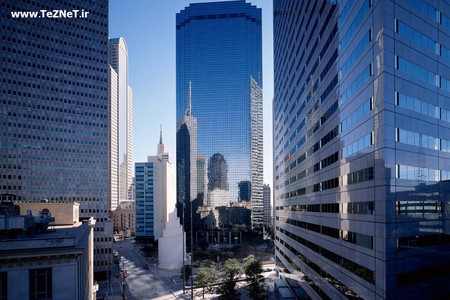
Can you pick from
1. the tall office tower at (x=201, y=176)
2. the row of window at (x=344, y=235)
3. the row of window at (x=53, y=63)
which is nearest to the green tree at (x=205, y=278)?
the row of window at (x=344, y=235)

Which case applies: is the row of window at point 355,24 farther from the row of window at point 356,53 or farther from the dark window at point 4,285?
the dark window at point 4,285

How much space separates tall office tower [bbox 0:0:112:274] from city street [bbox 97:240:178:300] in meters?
10.7

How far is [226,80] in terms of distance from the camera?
16462cm

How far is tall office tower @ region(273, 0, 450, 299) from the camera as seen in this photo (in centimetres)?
2669

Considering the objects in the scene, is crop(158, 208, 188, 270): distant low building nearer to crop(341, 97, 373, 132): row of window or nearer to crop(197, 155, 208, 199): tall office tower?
crop(197, 155, 208, 199): tall office tower

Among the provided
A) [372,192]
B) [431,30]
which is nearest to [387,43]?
[431,30]

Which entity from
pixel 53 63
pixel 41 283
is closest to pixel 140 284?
pixel 41 283

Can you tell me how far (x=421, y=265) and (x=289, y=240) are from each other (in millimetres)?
38247

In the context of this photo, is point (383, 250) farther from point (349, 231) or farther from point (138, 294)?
point (138, 294)

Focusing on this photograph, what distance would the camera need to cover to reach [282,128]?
81.0 meters

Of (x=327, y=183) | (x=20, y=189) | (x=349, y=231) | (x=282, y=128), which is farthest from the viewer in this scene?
(x=20, y=189)

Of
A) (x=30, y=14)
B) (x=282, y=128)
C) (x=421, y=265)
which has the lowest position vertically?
(x=421, y=265)

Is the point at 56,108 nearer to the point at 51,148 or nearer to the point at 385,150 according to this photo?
the point at 51,148

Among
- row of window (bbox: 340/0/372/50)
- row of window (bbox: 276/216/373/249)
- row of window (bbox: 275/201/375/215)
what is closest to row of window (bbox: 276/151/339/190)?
row of window (bbox: 275/201/375/215)
